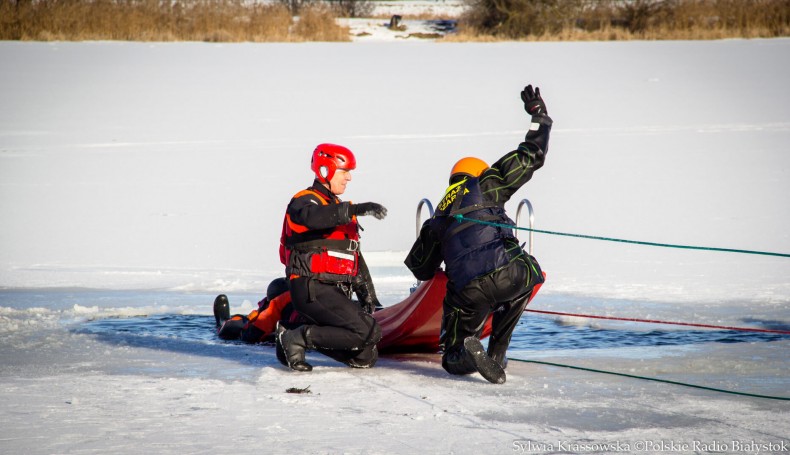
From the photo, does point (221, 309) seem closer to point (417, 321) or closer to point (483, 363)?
point (417, 321)

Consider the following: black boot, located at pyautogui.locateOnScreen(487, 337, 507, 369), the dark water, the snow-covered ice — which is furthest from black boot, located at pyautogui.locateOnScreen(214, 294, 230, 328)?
black boot, located at pyautogui.locateOnScreen(487, 337, 507, 369)

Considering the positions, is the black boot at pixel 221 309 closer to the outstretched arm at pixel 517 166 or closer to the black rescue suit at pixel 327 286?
the black rescue suit at pixel 327 286

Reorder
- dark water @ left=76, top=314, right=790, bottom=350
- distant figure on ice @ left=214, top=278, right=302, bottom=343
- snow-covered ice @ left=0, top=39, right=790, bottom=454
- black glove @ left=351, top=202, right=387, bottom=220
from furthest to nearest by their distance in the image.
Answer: distant figure on ice @ left=214, top=278, right=302, bottom=343
dark water @ left=76, top=314, right=790, bottom=350
black glove @ left=351, top=202, right=387, bottom=220
snow-covered ice @ left=0, top=39, right=790, bottom=454

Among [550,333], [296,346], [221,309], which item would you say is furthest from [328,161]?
[550,333]

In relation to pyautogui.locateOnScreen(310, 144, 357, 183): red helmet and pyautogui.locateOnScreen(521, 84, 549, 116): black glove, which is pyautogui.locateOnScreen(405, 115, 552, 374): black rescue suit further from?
pyautogui.locateOnScreen(310, 144, 357, 183): red helmet

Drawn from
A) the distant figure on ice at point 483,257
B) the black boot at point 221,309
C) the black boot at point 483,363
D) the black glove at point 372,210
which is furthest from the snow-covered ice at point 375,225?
the black glove at point 372,210

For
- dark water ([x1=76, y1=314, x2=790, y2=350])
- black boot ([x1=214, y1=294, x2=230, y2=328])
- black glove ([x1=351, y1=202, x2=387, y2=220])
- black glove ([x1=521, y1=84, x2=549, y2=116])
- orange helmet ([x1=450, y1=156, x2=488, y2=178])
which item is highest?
black glove ([x1=521, y1=84, x2=549, y2=116])

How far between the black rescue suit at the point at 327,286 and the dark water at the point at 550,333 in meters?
1.04

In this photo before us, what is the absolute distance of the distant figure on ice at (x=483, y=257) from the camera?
4.33m

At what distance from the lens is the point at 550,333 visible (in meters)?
5.69

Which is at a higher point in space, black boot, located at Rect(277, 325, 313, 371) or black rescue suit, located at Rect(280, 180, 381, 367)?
black rescue suit, located at Rect(280, 180, 381, 367)

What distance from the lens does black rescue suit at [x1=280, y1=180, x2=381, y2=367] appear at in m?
4.64

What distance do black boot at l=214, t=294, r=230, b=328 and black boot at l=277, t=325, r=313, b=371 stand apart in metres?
1.13

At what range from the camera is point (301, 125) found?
13.8 m
